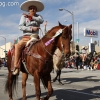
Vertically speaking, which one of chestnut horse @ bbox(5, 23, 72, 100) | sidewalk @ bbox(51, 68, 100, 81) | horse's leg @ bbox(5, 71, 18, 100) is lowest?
sidewalk @ bbox(51, 68, 100, 81)

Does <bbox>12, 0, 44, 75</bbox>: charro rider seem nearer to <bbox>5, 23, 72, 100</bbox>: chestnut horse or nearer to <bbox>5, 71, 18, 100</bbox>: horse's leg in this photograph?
<bbox>5, 23, 72, 100</bbox>: chestnut horse

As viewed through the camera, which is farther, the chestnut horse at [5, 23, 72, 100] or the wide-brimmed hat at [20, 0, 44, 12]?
the wide-brimmed hat at [20, 0, 44, 12]

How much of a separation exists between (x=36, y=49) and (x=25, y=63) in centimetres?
54

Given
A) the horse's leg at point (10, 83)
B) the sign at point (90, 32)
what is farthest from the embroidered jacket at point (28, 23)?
the sign at point (90, 32)

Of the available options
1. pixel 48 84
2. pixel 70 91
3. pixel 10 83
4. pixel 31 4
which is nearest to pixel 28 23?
pixel 31 4

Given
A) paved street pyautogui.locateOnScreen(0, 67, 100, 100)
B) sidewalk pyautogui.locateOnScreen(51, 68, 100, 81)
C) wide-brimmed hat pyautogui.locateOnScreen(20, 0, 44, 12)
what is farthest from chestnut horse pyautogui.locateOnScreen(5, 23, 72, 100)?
sidewalk pyautogui.locateOnScreen(51, 68, 100, 81)

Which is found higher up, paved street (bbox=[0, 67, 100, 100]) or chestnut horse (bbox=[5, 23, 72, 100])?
chestnut horse (bbox=[5, 23, 72, 100])

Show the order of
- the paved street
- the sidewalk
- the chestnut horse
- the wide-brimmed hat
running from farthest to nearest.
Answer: the sidewalk
the paved street
the wide-brimmed hat
the chestnut horse

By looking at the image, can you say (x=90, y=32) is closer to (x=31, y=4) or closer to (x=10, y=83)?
(x=10, y=83)

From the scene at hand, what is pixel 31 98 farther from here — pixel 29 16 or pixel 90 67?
pixel 90 67

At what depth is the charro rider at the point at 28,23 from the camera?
6273 millimetres

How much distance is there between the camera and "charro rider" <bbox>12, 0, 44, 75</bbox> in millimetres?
6273

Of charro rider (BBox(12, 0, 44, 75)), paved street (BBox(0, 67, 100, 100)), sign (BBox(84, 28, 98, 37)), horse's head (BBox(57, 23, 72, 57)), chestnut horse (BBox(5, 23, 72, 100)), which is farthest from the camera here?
sign (BBox(84, 28, 98, 37))

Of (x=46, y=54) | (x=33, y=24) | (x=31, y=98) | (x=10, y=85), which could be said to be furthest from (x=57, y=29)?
(x=31, y=98)
